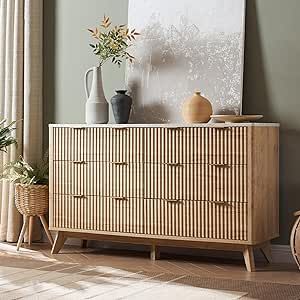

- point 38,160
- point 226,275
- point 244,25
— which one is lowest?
point 226,275

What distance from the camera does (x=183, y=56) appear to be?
5617 mm

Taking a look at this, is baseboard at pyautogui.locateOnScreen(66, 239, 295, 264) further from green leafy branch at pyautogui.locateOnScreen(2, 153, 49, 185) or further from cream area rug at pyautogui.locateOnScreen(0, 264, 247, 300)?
cream area rug at pyautogui.locateOnScreen(0, 264, 247, 300)

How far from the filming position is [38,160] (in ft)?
20.4

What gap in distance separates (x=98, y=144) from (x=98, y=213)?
469mm

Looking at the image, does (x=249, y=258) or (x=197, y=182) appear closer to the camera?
(x=249, y=258)

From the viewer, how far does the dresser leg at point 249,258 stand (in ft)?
16.5

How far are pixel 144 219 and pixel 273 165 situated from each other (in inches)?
35.9

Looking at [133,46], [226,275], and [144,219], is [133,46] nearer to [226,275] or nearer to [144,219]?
[144,219]

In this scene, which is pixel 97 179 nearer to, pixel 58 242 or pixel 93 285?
pixel 58 242

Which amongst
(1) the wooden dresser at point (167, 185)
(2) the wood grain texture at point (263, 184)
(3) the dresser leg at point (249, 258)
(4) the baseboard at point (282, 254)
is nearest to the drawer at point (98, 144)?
(1) the wooden dresser at point (167, 185)

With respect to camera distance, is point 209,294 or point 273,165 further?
point 273,165

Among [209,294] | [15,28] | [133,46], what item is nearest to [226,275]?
[209,294]

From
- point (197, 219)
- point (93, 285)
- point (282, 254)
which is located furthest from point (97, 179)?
point (282, 254)

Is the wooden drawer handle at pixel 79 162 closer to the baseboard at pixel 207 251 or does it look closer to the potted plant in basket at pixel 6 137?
the potted plant in basket at pixel 6 137
